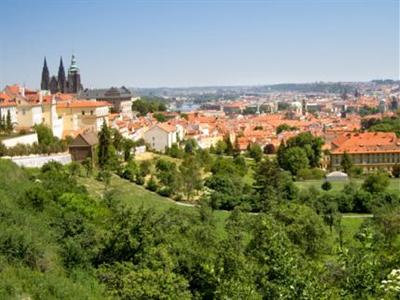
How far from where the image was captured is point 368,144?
36438mm

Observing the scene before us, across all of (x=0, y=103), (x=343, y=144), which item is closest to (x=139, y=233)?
(x=0, y=103)

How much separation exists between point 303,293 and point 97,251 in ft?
24.0

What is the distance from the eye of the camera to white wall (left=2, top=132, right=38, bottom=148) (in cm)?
2622

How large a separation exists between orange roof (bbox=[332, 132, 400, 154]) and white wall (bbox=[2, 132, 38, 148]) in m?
15.0

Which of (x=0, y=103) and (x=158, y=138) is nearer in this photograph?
(x=0, y=103)

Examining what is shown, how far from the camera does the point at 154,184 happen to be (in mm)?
25891

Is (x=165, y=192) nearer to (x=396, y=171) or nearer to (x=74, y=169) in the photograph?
(x=74, y=169)

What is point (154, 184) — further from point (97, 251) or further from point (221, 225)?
point (97, 251)

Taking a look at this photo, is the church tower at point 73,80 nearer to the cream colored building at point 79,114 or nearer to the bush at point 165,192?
the cream colored building at point 79,114

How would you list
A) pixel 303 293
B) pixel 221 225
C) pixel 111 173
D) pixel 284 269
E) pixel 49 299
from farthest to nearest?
pixel 111 173
pixel 221 225
pixel 49 299
pixel 284 269
pixel 303 293

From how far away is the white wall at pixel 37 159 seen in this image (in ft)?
79.8

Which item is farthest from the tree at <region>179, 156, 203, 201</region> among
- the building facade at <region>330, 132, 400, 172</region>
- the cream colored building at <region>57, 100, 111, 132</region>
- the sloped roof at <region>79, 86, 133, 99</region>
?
the sloped roof at <region>79, 86, 133, 99</region>

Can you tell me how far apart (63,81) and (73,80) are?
793 millimetres

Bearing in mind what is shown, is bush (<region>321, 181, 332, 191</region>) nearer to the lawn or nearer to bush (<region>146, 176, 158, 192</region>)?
the lawn
